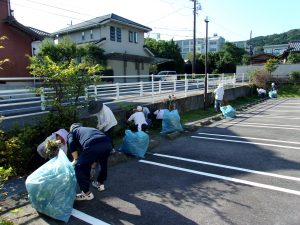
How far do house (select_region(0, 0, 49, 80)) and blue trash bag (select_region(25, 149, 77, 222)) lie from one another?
13.6 meters

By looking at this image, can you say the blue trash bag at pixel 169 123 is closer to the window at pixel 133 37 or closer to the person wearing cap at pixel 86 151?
the person wearing cap at pixel 86 151

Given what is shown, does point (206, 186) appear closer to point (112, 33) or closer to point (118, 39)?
point (112, 33)

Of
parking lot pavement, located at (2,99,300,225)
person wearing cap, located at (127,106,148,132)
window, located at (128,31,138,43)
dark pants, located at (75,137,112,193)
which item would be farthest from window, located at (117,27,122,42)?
dark pants, located at (75,137,112,193)

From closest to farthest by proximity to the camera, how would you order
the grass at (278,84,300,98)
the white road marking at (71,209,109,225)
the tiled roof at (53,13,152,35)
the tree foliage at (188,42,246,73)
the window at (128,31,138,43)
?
the white road marking at (71,209,109,225) → the grass at (278,84,300,98) → the tiled roof at (53,13,152,35) → the window at (128,31,138,43) → the tree foliage at (188,42,246,73)

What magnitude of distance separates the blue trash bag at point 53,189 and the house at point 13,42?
13.6 meters

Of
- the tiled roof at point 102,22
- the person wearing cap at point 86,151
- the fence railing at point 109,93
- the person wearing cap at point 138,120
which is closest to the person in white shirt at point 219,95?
the fence railing at point 109,93

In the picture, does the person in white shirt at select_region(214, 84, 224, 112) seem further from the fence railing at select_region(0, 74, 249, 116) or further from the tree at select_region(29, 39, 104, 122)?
the tree at select_region(29, 39, 104, 122)

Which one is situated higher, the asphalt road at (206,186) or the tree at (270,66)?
the tree at (270,66)

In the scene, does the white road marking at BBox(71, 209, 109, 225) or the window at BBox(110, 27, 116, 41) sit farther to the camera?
the window at BBox(110, 27, 116, 41)

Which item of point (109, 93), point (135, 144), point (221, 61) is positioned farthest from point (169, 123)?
point (221, 61)

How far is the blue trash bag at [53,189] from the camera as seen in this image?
14.0 feet

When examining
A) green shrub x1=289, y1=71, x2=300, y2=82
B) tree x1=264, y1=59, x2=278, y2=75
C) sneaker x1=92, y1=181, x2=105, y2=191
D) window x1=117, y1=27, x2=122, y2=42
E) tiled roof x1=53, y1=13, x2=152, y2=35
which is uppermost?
tiled roof x1=53, y1=13, x2=152, y2=35

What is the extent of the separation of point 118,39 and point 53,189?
2516 centimetres

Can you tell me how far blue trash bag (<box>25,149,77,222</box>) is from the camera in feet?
14.0
